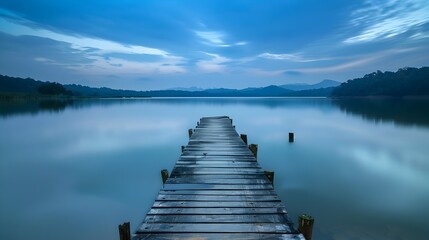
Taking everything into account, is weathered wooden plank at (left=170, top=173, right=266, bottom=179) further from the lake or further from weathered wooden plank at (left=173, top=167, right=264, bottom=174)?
the lake

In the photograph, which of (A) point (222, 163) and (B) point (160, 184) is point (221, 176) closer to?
(A) point (222, 163)

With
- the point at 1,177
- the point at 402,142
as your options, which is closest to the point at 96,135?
the point at 1,177

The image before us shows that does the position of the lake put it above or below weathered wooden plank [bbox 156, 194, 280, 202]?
below

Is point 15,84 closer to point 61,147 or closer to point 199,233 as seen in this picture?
point 61,147

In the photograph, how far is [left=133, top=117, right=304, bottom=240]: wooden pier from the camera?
3.79m

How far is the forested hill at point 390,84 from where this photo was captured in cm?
9194

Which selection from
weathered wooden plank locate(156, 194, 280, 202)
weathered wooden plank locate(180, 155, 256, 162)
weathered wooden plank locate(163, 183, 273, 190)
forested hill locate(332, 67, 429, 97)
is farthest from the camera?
forested hill locate(332, 67, 429, 97)

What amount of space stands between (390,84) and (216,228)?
5034 inches

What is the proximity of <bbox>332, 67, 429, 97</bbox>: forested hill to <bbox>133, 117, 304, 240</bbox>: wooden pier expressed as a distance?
362ft

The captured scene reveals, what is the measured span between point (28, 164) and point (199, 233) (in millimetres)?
12686

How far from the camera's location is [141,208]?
26.0 feet

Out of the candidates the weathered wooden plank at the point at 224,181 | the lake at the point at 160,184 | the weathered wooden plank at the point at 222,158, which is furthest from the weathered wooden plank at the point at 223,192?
the weathered wooden plank at the point at 222,158

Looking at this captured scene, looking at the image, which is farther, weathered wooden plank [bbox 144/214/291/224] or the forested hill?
the forested hill

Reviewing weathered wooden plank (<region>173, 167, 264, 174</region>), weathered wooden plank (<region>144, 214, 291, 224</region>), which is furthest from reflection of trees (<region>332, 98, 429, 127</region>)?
weathered wooden plank (<region>144, 214, 291, 224</region>)
